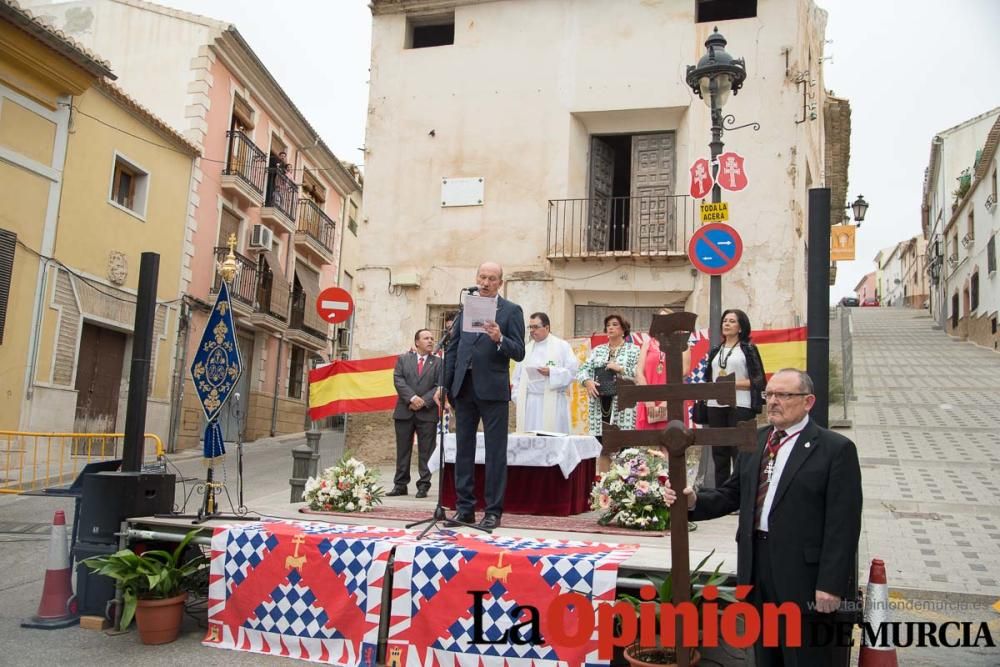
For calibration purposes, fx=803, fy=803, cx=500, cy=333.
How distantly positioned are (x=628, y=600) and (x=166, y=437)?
16.5 metres

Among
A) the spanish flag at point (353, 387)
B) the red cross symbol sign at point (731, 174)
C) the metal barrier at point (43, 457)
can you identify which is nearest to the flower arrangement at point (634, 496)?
the red cross symbol sign at point (731, 174)

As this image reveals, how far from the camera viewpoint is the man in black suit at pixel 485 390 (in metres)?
5.60

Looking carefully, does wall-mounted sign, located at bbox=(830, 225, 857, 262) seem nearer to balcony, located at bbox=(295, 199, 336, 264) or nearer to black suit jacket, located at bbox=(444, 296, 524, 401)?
balcony, located at bbox=(295, 199, 336, 264)

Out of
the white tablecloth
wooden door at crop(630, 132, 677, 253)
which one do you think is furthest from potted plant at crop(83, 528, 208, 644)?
wooden door at crop(630, 132, 677, 253)

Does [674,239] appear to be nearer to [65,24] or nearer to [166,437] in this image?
[166,437]

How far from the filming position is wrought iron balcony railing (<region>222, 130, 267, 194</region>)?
21.3m

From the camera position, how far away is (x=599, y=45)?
560 inches

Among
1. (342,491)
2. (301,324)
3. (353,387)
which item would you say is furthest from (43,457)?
(301,324)

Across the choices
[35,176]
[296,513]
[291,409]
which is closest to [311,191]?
[291,409]

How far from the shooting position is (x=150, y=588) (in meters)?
4.86

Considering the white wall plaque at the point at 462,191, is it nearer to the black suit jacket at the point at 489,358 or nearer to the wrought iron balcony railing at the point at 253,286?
the wrought iron balcony railing at the point at 253,286

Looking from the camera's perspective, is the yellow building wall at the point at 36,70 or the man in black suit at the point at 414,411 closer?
the man in black suit at the point at 414,411

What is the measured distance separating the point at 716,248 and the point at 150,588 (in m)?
6.01

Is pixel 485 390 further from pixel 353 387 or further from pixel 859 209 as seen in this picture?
pixel 859 209
